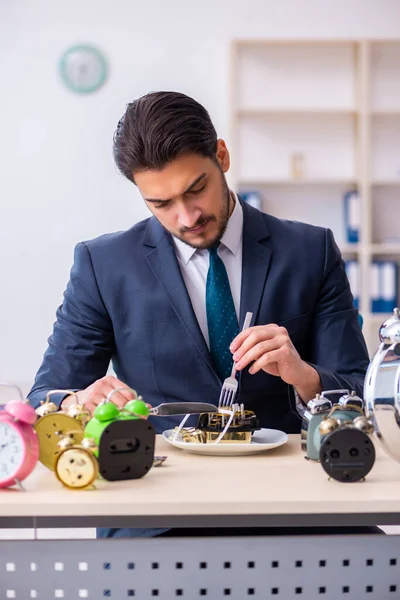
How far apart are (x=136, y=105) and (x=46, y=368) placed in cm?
61

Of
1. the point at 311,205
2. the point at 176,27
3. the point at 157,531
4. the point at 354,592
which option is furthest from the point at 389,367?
the point at 176,27

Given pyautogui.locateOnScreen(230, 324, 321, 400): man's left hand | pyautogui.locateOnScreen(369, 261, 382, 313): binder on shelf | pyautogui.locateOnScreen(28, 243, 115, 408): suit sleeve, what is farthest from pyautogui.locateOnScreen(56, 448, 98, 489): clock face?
pyautogui.locateOnScreen(369, 261, 382, 313): binder on shelf

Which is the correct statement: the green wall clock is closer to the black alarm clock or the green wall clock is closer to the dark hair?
the dark hair

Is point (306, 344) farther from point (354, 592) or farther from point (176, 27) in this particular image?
point (176, 27)

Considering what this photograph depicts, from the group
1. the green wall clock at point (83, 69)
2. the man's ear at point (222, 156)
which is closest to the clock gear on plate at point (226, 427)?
the man's ear at point (222, 156)

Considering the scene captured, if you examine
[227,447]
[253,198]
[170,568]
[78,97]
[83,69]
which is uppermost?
[83,69]

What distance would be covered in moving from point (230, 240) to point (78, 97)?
2.79 meters

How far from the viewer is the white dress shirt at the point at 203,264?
1.83 m

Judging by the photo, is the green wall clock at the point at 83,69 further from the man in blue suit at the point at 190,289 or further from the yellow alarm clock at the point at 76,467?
the yellow alarm clock at the point at 76,467

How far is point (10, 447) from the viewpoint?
1107 millimetres

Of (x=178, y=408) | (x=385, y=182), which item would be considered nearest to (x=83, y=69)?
(x=385, y=182)

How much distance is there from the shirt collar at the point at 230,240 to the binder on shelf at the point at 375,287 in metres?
2.46

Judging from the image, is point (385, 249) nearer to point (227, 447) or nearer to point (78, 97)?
point (78, 97)

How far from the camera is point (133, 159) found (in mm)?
1668
